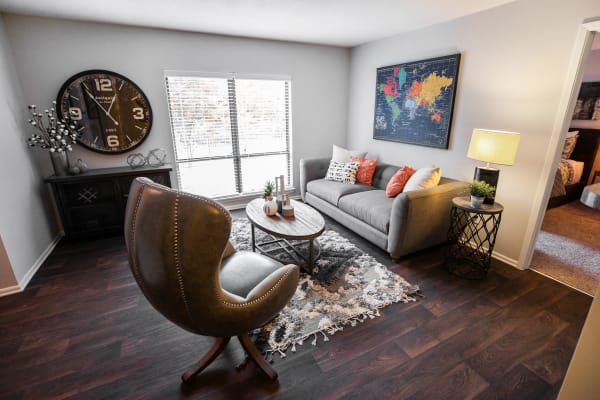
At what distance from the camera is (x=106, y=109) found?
333cm

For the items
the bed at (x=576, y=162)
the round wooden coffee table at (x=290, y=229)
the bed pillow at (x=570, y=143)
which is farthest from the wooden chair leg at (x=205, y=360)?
the bed pillow at (x=570, y=143)

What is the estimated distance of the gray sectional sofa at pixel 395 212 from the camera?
2.60m

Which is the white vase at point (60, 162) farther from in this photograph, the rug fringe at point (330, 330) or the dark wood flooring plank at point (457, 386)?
the dark wood flooring plank at point (457, 386)

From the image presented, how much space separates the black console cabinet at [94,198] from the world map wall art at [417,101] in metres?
3.06

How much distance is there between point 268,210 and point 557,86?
106 inches

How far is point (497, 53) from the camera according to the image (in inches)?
105

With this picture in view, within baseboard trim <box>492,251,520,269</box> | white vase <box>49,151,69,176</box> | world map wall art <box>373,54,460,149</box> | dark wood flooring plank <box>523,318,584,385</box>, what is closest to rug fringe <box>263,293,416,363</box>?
dark wood flooring plank <box>523,318,584,385</box>

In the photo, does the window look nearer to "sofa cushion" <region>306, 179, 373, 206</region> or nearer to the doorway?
"sofa cushion" <region>306, 179, 373, 206</region>

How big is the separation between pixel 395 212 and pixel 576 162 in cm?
383

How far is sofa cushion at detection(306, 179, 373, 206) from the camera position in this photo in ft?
11.7

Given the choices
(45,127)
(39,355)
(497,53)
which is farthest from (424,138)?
(45,127)

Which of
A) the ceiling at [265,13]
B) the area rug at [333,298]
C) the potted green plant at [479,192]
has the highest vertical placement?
the ceiling at [265,13]

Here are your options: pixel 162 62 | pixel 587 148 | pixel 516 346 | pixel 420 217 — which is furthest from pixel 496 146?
pixel 162 62

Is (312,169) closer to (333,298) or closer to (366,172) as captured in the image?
(366,172)
